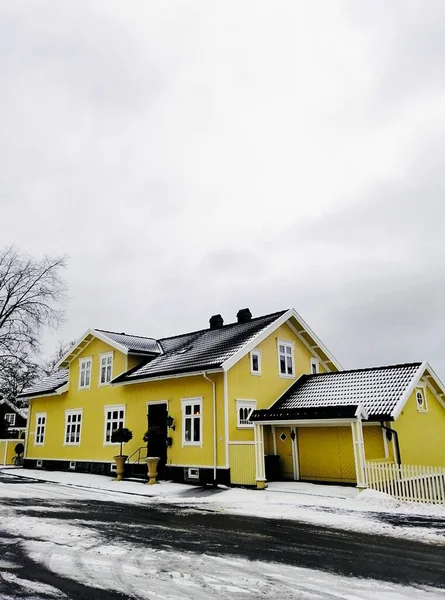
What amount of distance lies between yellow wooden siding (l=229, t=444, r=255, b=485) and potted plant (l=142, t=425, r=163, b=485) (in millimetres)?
3061

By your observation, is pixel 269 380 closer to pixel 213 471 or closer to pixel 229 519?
pixel 213 471

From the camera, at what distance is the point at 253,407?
63.6 ft

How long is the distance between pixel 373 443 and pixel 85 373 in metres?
15.3

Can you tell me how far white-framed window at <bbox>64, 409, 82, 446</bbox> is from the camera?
2517 cm

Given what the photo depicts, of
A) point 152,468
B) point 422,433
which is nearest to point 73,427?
point 152,468

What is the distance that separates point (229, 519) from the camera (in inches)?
454

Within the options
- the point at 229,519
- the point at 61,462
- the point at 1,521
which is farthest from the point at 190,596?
the point at 61,462

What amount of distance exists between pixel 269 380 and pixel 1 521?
12.0 meters

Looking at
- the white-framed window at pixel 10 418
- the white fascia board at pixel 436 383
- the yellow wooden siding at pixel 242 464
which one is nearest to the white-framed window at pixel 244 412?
the yellow wooden siding at pixel 242 464

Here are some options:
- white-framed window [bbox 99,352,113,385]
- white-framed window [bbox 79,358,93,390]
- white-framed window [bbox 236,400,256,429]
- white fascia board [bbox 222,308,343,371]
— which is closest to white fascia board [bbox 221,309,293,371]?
white fascia board [bbox 222,308,343,371]

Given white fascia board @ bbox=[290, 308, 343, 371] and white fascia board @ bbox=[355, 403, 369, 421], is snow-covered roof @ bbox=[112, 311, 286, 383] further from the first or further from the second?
white fascia board @ bbox=[355, 403, 369, 421]

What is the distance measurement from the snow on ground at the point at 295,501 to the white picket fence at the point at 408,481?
0.49m

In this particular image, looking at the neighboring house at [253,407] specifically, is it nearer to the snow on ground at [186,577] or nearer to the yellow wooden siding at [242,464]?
the yellow wooden siding at [242,464]

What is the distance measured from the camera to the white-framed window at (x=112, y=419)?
2265 cm
